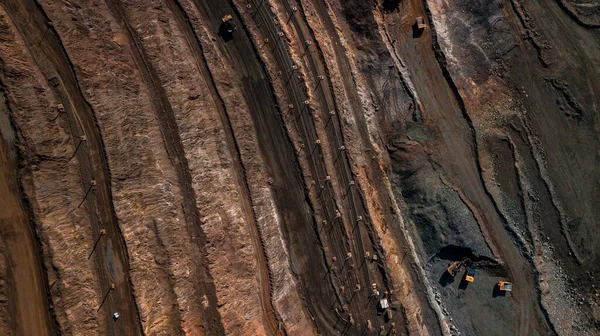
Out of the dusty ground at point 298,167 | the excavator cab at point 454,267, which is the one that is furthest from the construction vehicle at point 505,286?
the excavator cab at point 454,267

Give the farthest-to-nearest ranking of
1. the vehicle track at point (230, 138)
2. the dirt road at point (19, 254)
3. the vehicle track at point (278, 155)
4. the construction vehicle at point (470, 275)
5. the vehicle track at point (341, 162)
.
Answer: the construction vehicle at point (470, 275), the vehicle track at point (341, 162), the vehicle track at point (278, 155), the vehicle track at point (230, 138), the dirt road at point (19, 254)

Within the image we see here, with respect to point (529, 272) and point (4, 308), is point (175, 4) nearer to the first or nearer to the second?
point (4, 308)

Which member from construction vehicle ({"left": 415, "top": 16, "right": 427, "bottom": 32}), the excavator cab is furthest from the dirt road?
construction vehicle ({"left": 415, "top": 16, "right": 427, "bottom": 32})

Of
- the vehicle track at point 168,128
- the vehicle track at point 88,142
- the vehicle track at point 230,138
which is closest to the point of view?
the vehicle track at point 88,142

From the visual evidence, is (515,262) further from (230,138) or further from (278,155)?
(230,138)

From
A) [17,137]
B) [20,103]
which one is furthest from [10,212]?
[20,103]

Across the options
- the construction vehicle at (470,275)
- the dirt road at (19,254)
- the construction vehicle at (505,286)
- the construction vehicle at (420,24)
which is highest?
the construction vehicle at (420,24)

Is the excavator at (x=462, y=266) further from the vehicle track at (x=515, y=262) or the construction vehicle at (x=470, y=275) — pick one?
the vehicle track at (x=515, y=262)
